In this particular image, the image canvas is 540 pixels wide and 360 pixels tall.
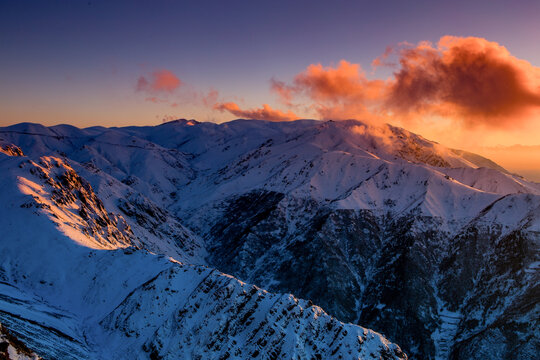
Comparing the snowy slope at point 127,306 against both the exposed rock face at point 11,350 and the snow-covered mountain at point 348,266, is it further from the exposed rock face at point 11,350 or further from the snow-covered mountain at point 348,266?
the exposed rock face at point 11,350

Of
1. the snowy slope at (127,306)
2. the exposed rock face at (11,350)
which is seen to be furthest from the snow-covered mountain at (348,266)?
the exposed rock face at (11,350)

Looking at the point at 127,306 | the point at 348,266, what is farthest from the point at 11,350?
the point at 348,266

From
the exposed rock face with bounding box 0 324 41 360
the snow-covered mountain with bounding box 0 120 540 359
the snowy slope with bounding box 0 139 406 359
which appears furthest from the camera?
the snow-covered mountain with bounding box 0 120 540 359

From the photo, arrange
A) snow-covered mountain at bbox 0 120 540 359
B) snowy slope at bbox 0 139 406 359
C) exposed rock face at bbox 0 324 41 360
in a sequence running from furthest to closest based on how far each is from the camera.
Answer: snow-covered mountain at bbox 0 120 540 359
snowy slope at bbox 0 139 406 359
exposed rock face at bbox 0 324 41 360

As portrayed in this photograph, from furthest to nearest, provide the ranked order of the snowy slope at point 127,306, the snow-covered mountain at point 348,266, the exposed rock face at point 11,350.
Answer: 1. the snow-covered mountain at point 348,266
2. the snowy slope at point 127,306
3. the exposed rock face at point 11,350

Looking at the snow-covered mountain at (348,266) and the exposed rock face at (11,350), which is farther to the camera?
the snow-covered mountain at (348,266)

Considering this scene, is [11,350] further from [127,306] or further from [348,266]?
[348,266]

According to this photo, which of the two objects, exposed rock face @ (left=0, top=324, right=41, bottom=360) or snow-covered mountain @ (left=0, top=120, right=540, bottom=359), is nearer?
exposed rock face @ (left=0, top=324, right=41, bottom=360)

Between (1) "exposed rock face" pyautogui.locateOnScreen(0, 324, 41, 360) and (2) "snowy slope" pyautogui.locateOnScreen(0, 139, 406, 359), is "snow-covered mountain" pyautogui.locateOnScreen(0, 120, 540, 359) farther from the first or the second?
(1) "exposed rock face" pyautogui.locateOnScreen(0, 324, 41, 360)

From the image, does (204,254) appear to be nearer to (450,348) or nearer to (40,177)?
(40,177)

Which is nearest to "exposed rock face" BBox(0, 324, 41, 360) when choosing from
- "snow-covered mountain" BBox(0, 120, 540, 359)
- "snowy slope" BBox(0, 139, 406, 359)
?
"snowy slope" BBox(0, 139, 406, 359)

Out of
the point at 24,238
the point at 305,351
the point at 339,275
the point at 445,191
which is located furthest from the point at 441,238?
the point at 24,238
